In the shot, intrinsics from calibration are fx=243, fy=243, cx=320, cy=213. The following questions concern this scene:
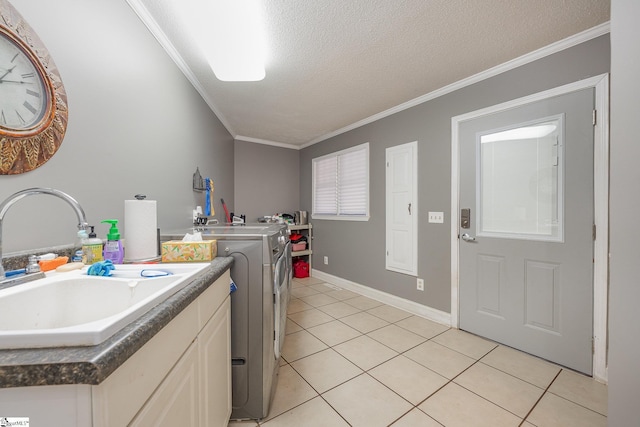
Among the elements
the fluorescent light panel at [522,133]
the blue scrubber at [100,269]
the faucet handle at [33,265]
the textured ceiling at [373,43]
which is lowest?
the blue scrubber at [100,269]

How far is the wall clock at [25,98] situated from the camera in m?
0.79

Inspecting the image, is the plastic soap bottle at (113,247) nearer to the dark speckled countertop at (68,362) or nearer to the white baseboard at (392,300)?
the dark speckled countertop at (68,362)

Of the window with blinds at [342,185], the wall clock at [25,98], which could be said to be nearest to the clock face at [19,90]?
the wall clock at [25,98]

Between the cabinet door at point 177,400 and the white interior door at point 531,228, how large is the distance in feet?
7.44

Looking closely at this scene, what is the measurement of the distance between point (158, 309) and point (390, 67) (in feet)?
7.50

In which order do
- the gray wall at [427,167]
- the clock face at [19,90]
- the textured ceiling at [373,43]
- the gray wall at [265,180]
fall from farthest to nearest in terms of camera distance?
the gray wall at [265,180], the gray wall at [427,167], the textured ceiling at [373,43], the clock face at [19,90]

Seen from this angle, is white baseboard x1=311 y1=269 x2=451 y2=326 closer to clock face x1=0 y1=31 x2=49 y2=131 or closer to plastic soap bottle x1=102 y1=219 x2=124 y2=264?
plastic soap bottle x1=102 y1=219 x2=124 y2=264

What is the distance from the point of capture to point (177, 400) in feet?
2.29

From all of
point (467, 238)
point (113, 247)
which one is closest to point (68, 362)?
point (113, 247)

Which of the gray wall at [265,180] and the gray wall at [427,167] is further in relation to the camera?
the gray wall at [265,180]

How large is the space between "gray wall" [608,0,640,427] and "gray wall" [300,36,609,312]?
97cm

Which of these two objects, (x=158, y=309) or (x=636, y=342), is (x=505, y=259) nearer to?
(x=636, y=342)

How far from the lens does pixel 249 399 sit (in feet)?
4.28

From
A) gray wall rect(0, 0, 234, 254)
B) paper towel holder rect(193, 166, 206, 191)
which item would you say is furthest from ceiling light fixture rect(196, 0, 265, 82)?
paper towel holder rect(193, 166, 206, 191)
